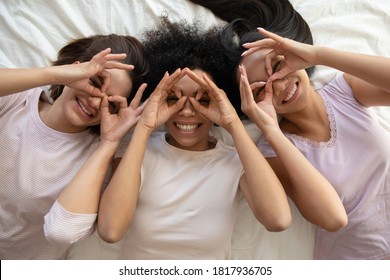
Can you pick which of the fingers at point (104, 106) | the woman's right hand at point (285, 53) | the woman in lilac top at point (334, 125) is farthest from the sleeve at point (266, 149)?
the fingers at point (104, 106)

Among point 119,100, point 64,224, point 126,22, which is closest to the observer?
point 64,224

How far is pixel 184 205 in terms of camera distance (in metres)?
1.17

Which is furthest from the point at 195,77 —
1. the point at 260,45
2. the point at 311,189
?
the point at 311,189

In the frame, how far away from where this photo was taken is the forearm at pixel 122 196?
1079 mm

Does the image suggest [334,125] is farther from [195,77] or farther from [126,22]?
[126,22]

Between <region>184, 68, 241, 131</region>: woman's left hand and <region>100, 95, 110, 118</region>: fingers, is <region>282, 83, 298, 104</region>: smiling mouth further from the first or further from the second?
<region>100, 95, 110, 118</region>: fingers

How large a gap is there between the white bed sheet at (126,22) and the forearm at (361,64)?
0.82ft

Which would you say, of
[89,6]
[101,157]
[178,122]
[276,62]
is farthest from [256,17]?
[101,157]

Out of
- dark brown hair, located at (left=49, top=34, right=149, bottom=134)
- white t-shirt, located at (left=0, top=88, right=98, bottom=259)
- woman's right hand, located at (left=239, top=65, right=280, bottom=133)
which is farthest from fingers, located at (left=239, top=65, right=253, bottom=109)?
white t-shirt, located at (left=0, top=88, right=98, bottom=259)

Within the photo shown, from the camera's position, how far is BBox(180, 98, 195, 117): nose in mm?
1134

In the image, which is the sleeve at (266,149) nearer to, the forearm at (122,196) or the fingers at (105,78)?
the forearm at (122,196)

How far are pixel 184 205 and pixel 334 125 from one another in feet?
1.72
